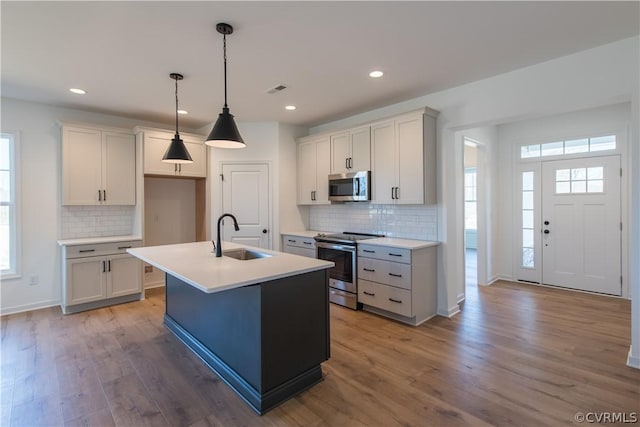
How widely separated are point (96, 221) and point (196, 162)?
1.61 meters

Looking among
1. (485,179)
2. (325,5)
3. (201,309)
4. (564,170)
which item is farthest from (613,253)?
(201,309)

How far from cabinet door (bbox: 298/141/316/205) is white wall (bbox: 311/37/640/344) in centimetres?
105

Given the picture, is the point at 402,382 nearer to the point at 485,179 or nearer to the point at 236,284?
the point at 236,284

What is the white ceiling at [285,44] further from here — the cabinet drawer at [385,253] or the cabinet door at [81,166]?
the cabinet drawer at [385,253]

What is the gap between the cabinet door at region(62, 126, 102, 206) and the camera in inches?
164

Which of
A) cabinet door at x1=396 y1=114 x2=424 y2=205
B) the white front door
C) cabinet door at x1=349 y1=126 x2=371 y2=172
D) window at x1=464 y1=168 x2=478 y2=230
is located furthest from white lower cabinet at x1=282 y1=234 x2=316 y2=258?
window at x1=464 y1=168 x2=478 y2=230

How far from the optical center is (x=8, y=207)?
4031 mm

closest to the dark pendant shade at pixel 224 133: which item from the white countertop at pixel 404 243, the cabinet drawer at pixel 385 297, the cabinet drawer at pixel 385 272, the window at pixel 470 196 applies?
the white countertop at pixel 404 243

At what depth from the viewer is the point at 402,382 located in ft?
8.11

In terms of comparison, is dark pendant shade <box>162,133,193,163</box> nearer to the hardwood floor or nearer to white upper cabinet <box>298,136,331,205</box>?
the hardwood floor

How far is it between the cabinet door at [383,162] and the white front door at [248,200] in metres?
1.81

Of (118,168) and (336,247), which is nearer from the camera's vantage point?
(336,247)

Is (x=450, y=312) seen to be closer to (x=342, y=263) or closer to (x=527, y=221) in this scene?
(x=342, y=263)

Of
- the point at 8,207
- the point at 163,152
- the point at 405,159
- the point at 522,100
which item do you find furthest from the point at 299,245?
the point at 8,207
